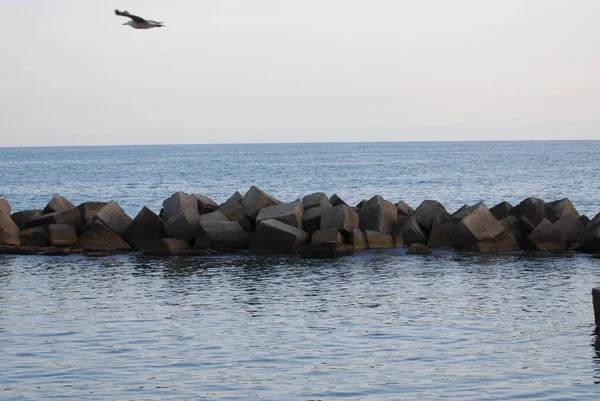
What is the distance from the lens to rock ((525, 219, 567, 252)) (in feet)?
77.4

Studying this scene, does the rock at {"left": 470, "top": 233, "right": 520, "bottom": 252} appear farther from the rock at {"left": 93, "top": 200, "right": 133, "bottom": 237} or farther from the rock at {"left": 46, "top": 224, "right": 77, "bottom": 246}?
the rock at {"left": 46, "top": 224, "right": 77, "bottom": 246}

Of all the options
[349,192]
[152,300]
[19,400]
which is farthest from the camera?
[349,192]

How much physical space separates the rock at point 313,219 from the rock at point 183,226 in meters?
2.92

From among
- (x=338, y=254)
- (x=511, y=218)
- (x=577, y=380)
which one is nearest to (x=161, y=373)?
(x=577, y=380)

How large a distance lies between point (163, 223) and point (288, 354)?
1327cm

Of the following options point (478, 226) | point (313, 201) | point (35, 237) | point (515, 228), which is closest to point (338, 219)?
point (313, 201)

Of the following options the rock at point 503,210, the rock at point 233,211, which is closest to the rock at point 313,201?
the rock at point 233,211

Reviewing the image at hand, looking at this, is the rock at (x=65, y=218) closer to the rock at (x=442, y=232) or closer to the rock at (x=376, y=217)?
the rock at (x=376, y=217)

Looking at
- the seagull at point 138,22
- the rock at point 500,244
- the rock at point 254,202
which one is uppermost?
the seagull at point 138,22

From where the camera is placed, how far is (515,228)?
24.9 m

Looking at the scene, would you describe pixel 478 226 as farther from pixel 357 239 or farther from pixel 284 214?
pixel 284 214

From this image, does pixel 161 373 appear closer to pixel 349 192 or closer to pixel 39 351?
pixel 39 351

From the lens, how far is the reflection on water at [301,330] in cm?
1097

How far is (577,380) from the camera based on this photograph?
36.2 feet
